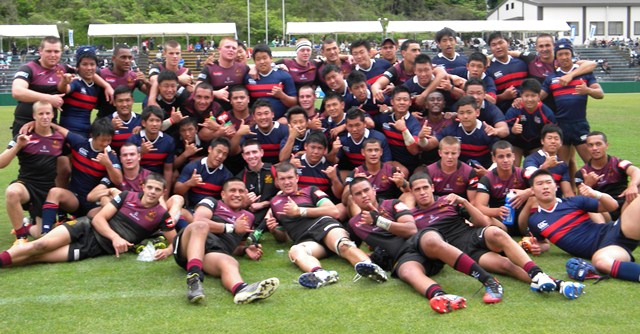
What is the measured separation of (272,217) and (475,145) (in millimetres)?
2799

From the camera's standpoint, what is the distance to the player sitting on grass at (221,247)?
5.45 metres

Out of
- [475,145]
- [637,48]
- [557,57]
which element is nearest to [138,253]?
[475,145]

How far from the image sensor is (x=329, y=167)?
7.93m

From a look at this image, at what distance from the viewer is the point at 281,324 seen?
4957 mm

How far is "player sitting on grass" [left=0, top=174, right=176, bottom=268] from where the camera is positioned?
679cm

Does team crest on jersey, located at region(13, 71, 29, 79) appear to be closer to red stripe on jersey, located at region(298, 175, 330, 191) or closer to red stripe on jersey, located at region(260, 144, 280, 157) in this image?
red stripe on jersey, located at region(260, 144, 280, 157)

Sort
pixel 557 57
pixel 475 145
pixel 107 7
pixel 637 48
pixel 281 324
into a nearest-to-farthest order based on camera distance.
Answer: pixel 281 324
pixel 475 145
pixel 557 57
pixel 637 48
pixel 107 7

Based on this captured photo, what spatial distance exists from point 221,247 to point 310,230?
1009mm

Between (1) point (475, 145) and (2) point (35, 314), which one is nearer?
(2) point (35, 314)

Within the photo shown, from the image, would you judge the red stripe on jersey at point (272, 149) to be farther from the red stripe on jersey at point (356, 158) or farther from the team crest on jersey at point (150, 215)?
the team crest on jersey at point (150, 215)

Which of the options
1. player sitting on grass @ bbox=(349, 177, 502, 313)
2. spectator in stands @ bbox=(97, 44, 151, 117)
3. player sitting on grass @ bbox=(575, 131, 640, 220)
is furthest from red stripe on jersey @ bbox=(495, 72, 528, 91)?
spectator in stands @ bbox=(97, 44, 151, 117)

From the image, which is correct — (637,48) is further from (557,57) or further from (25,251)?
(25,251)

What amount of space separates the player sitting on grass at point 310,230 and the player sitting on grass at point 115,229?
1.21 meters

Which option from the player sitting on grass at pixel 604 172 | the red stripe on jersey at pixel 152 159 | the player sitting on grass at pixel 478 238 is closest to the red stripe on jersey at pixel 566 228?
the player sitting on grass at pixel 478 238
